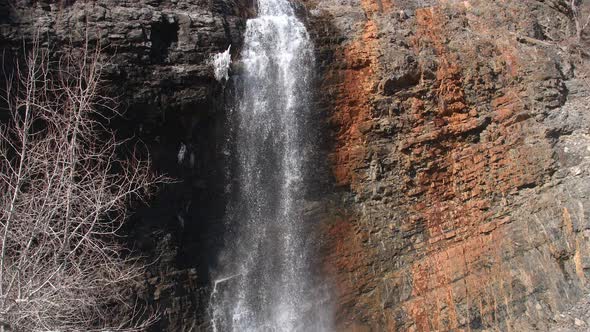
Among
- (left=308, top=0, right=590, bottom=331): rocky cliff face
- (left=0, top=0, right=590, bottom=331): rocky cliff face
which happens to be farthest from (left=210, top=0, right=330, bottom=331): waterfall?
(left=308, top=0, right=590, bottom=331): rocky cliff face

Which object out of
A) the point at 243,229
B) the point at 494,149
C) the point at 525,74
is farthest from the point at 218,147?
the point at 525,74

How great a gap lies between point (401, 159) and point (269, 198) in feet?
9.89

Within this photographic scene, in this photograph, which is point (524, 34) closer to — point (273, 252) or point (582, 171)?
point (582, 171)

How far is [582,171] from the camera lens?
1059 cm

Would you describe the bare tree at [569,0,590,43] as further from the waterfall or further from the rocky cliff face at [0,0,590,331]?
the waterfall

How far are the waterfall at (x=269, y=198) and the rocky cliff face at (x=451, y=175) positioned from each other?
2.14 ft

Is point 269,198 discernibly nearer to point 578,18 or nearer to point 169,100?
point 169,100

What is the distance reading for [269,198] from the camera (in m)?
11.0

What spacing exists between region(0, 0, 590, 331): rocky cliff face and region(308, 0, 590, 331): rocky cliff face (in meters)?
0.03

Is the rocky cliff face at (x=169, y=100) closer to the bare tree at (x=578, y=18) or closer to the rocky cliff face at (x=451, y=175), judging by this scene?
the rocky cliff face at (x=451, y=175)

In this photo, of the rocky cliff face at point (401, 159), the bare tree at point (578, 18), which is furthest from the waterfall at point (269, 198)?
the bare tree at point (578, 18)

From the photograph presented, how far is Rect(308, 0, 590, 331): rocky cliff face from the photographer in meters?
10.3

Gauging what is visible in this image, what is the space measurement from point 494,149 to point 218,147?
19.9 feet

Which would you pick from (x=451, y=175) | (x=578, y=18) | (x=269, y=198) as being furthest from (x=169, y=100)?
(x=578, y=18)
